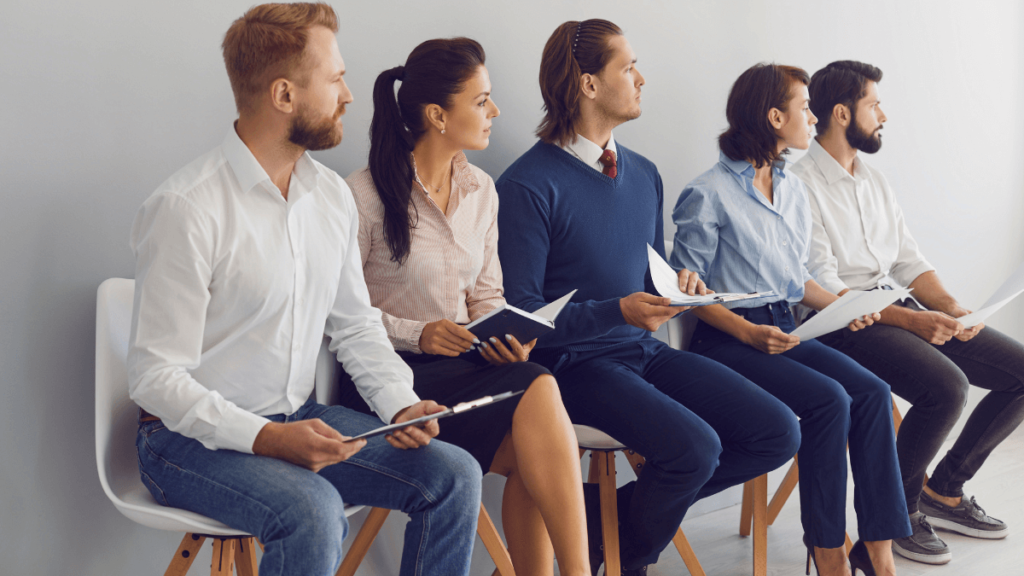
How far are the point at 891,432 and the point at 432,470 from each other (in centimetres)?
132

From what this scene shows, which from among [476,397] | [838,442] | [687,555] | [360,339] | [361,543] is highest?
[360,339]

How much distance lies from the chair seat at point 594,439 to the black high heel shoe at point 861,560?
71cm

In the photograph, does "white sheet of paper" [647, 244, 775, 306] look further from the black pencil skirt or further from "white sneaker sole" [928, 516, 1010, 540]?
"white sneaker sole" [928, 516, 1010, 540]

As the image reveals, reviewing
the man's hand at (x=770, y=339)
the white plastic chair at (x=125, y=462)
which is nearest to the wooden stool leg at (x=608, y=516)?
the man's hand at (x=770, y=339)

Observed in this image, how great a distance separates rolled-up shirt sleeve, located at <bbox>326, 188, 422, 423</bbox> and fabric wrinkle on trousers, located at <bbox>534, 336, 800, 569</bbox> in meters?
0.50

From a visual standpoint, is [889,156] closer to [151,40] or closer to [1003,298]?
[1003,298]

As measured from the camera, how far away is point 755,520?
7.18 ft

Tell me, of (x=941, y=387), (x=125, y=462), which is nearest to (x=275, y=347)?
(x=125, y=462)

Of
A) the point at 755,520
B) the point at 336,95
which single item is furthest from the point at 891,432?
the point at 336,95

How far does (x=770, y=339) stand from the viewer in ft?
7.11

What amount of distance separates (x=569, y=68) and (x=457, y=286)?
70 centimetres

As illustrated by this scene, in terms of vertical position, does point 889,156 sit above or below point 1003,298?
above

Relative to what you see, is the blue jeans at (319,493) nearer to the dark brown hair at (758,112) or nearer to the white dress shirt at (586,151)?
the white dress shirt at (586,151)

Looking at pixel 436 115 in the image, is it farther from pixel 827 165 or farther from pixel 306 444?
pixel 827 165
